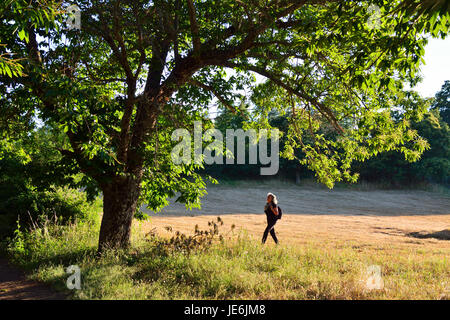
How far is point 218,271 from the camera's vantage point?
273 inches

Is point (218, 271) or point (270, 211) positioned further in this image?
point (270, 211)

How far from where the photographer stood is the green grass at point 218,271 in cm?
607

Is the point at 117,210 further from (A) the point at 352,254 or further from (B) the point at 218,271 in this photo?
(A) the point at 352,254

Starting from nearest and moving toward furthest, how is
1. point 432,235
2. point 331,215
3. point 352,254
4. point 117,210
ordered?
point 117,210, point 352,254, point 432,235, point 331,215

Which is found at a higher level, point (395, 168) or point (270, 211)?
point (395, 168)

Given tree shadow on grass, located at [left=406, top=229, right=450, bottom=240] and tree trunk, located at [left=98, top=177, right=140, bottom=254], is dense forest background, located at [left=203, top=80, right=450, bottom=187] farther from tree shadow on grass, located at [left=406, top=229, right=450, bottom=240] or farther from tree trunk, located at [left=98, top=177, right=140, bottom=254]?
tree trunk, located at [left=98, top=177, right=140, bottom=254]

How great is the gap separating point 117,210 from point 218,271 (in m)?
3.35

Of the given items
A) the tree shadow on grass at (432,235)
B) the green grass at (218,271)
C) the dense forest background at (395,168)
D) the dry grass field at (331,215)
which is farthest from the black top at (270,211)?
the dense forest background at (395,168)

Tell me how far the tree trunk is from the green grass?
46 cm

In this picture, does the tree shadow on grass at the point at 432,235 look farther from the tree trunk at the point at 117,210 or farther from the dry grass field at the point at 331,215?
the tree trunk at the point at 117,210

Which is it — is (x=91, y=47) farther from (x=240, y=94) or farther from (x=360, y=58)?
(x=360, y=58)

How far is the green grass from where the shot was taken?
19.9 feet

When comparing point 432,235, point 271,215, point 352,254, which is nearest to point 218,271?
point 271,215
